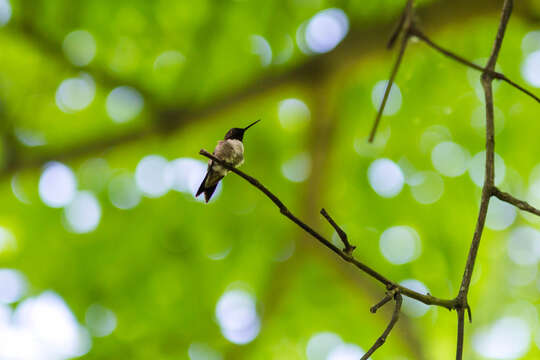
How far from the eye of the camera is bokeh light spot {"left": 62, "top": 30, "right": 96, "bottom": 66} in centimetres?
634

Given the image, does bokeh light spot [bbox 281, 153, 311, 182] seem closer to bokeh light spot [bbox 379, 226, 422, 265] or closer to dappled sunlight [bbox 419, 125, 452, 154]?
bokeh light spot [bbox 379, 226, 422, 265]

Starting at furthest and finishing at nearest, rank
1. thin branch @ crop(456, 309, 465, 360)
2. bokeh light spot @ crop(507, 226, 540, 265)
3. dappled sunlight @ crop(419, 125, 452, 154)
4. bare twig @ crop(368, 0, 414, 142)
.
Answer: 1. bokeh light spot @ crop(507, 226, 540, 265)
2. dappled sunlight @ crop(419, 125, 452, 154)
3. bare twig @ crop(368, 0, 414, 142)
4. thin branch @ crop(456, 309, 465, 360)

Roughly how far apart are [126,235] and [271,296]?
238 centimetres

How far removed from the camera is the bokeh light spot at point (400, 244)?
7273 mm

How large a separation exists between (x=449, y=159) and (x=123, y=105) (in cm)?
477

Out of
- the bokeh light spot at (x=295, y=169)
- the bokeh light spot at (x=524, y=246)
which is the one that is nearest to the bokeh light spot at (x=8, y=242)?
the bokeh light spot at (x=295, y=169)

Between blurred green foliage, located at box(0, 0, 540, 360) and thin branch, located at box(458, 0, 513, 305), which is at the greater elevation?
blurred green foliage, located at box(0, 0, 540, 360)

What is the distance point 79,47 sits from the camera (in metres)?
6.46

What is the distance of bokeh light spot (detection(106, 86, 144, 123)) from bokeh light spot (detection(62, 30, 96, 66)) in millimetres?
543

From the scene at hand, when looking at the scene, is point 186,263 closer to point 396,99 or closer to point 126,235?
point 126,235

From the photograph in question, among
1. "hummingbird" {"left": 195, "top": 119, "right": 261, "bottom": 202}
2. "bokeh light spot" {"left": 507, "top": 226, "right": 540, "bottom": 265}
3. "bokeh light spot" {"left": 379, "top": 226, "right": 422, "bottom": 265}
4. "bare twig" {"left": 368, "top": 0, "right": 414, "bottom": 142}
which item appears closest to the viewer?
"bare twig" {"left": 368, "top": 0, "right": 414, "bottom": 142}

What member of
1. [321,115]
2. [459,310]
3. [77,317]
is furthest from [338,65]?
[77,317]

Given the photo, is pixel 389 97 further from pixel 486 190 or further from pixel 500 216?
pixel 486 190

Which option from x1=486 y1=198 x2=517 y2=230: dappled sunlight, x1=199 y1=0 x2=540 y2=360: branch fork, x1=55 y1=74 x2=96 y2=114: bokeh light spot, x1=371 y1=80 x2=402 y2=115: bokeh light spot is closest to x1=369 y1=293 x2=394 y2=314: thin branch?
x1=199 y1=0 x2=540 y2=360: branch fork
